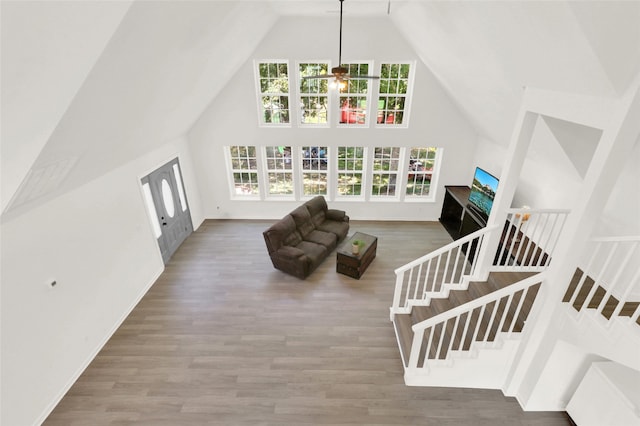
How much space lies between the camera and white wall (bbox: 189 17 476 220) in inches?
235

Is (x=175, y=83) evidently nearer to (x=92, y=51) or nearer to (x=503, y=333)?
(x=92, y=51)

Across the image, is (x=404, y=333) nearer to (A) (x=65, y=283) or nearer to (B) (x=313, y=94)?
(A) (x=65, y=283)

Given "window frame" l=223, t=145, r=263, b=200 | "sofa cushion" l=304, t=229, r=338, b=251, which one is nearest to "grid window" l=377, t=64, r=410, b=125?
"sofa cushion" l=304, t=229, r=338, b=251

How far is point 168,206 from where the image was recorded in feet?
20.5

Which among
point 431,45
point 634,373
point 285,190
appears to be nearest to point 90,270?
point 285,190

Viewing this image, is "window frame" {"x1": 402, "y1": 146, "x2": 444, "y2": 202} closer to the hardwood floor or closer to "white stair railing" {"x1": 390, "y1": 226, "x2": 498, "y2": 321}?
"white stair railing" {"x1": 390, "y1": 226, "x2": 498, "y2": 321}

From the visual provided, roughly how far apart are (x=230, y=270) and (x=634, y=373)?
228 inches

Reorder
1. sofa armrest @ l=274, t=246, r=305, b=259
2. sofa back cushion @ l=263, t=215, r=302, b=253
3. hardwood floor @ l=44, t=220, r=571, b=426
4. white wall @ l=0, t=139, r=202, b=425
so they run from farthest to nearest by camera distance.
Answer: sofa back cushion @ l=263, t=215, r=302, b=253, sofa armrest @ l=274, t=246, r=305, b=259, hardwood floor @ l=44, t=220, r=571, b=426, white wall @ l=0, t=139, r=202, b=425

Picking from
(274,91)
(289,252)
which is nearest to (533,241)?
(289,252)

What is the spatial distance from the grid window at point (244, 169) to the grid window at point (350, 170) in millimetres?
2127

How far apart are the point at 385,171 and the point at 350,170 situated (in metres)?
0.87

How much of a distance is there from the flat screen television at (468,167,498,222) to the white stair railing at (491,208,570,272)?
0.56 metres

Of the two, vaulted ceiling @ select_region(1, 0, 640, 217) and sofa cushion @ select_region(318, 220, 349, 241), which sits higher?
vaulted ceiling @ select_region(1, 0, 640, 217)

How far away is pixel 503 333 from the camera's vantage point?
10.3 feet
